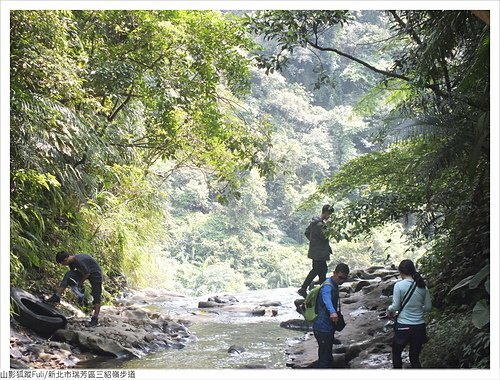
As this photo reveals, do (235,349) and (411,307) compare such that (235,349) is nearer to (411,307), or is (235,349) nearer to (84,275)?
(84,275)

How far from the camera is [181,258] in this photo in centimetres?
2283

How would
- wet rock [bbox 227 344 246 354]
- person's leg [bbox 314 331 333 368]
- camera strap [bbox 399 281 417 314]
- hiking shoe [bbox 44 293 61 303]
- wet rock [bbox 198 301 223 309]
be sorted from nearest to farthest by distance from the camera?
camera strap [bbox 399 281 417 314] < person's leg [bbox 314 331 333 368] < wet rock [bbox 227 344 246 354] < hiking shoe [bbox 44 293 61 303] < wet rock [bbox 198 301 223 309]

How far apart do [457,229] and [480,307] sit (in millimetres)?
2121

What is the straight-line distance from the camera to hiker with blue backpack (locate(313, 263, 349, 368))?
487cm

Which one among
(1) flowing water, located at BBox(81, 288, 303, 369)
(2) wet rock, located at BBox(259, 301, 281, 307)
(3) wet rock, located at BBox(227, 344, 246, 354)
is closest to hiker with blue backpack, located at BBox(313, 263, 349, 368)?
(1) flowing water, located at BBox(81, 288, 303, 369)

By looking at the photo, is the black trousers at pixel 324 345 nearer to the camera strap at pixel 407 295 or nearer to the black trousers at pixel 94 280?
the camera strap at pixel 407 295

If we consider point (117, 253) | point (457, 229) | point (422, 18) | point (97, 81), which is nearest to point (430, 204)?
point (457, 229)

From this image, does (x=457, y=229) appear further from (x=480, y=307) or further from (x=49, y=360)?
(x=49, y=360)

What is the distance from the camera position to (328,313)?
4.94m

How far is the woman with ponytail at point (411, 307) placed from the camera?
15.0 feet

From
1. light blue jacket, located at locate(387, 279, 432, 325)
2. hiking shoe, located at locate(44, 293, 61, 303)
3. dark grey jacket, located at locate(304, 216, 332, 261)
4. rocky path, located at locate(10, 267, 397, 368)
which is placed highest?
dark grey jacket, located at locate(304, 216, 332, 261)

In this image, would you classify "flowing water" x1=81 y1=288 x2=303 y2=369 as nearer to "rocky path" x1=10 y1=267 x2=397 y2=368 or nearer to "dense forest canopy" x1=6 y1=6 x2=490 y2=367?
"rocky path" x1=10 y1=267 x2=397 y2=368

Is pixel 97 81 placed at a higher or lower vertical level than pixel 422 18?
lower

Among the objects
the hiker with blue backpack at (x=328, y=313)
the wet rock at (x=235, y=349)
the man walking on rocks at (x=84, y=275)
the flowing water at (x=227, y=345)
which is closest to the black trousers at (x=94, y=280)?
the man walking on rocks at (x=84, y=275)
